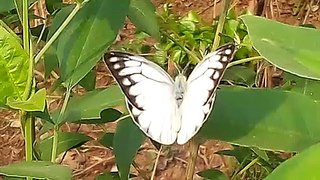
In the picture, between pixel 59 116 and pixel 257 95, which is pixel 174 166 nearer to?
pixel 59 116

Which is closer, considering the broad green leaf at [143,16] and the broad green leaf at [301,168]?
the broad green leaf at [301,168]

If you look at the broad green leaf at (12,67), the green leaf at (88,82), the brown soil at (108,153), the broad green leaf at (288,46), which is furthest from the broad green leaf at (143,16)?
the brown soil at (108,153)

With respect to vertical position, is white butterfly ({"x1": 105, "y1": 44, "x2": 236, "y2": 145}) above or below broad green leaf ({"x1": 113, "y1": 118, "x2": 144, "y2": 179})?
above

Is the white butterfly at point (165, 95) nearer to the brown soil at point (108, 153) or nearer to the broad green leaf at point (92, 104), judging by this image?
the broad green leaf at point (92, 104)

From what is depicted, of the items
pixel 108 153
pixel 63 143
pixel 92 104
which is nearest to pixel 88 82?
pixel 63 143

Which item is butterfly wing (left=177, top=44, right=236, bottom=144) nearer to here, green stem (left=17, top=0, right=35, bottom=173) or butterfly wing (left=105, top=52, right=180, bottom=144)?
butterfly wing (left=105, top=52, right=180, bottom=144)

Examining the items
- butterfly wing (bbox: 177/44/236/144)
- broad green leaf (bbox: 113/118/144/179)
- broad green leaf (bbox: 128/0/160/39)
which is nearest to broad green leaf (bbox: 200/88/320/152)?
butterfly wing (bbox: 177/44/236/144)

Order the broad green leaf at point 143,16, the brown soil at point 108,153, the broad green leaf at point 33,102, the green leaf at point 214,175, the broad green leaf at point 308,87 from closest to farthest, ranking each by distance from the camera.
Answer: the broad green leaf at point 33,102 < the broad green leaf at point 308,87 < the broad green leaf at point 143,16 < the green leaf at point 214,175 < the brown soil at point 108,153
